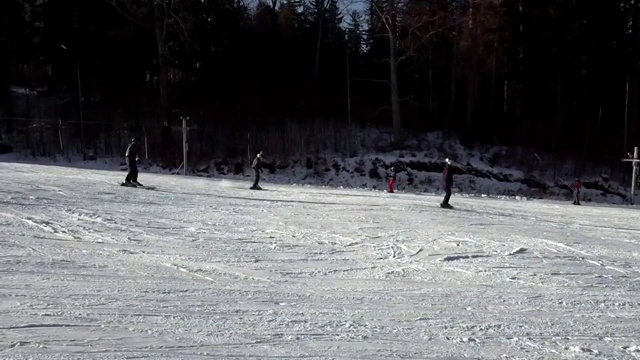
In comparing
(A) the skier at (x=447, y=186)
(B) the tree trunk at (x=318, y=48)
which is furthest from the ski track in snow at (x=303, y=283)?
(B) the tree trunk at (x=318, y=48)

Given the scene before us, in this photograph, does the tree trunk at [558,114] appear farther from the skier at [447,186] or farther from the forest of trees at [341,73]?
the skier at [447,186]

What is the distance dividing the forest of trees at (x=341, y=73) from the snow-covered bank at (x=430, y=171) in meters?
2.92

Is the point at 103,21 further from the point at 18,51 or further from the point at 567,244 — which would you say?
the point at 567,244

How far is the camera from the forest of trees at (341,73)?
35.4 metres

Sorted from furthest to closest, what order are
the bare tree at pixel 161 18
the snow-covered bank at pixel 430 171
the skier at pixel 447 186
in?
the bare tree at pixel 161 18, the snow-covered bank at pixel 430 171, the skier at pixel 447 186

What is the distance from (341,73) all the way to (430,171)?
2128cm

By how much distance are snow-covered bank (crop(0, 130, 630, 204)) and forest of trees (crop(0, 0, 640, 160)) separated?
115 inches

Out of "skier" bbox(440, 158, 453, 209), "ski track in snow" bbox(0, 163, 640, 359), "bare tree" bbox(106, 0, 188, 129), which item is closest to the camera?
"ski track in snow" bbox(0, 163, 640, 359)

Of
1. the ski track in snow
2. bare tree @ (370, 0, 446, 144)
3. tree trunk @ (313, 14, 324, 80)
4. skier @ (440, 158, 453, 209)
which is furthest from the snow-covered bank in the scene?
tree trunk @ (313, 14, 324, 80)

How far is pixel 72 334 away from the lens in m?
5.65

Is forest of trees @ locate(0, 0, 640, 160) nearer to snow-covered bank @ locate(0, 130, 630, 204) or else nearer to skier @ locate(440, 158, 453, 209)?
snow-covered bank @ locate(0, 130, 630, 204)

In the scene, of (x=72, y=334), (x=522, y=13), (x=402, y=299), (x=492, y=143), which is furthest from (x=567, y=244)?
(x=522, y=13)

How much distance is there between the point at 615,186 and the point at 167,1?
89.5 feet

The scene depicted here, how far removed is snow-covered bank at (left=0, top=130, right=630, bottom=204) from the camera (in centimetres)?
2883
